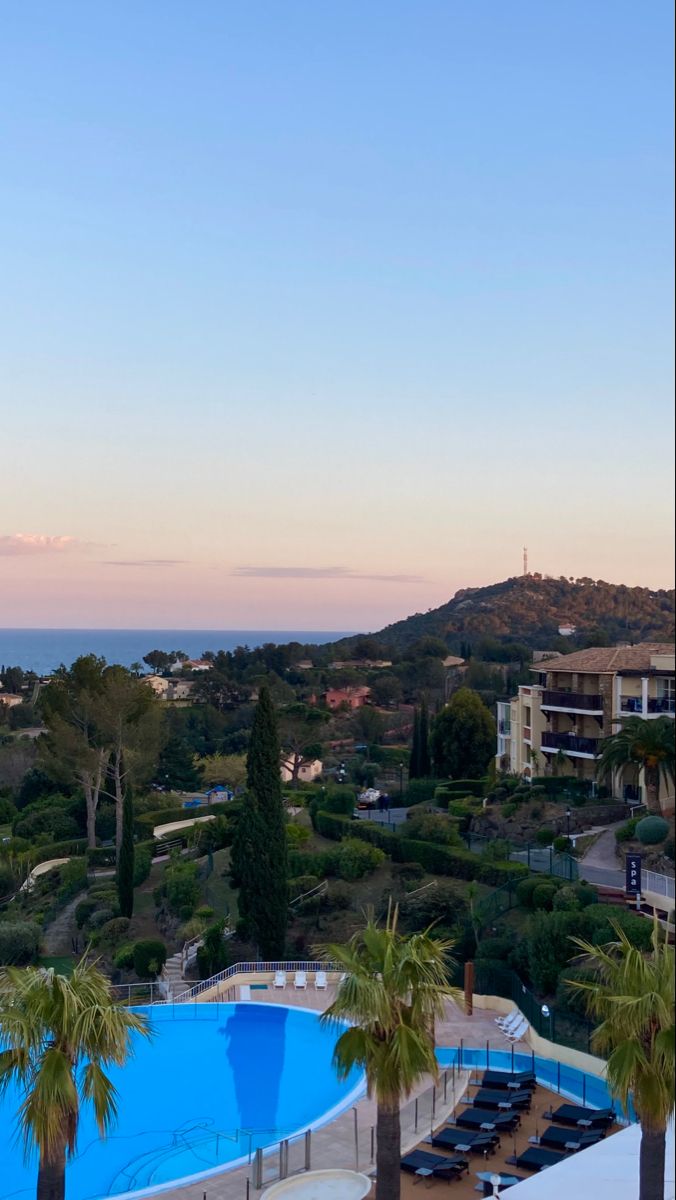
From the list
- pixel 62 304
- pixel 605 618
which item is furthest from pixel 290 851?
pixel 605 618

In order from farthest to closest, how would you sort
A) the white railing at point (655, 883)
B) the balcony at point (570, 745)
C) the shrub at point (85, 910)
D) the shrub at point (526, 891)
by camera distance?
the balcony at point (570, 745) < the shrub at point (85, 910) < the shrub at point (526, 891) < the white railing at point (655, 883)


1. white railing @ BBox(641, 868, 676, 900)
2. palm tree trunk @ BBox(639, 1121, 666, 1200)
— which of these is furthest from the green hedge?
palm tree trunk @ BBox(639, 1121, 666, 1200)

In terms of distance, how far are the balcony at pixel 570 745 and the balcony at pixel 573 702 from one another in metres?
1.04

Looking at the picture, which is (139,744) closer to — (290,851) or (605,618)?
(290,851)

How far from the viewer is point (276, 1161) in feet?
51.7

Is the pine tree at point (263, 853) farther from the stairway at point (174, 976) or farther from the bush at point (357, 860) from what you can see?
the bush at point (357, 860)

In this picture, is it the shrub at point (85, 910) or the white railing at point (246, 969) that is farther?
the shrub at point (85, 910)

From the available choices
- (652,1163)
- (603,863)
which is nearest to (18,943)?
(603,863)

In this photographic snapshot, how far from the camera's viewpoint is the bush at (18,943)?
28.0 m

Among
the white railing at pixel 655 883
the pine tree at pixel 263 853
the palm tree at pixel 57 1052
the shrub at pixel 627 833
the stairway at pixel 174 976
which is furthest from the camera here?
the shrub at pixel 627 833

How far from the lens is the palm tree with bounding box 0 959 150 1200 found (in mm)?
10531

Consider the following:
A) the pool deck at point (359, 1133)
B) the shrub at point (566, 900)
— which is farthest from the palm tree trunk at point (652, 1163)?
the shrub at point (566, 900)

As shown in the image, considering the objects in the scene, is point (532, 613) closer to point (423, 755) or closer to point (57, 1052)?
point (423, 755)

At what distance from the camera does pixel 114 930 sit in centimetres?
2988
